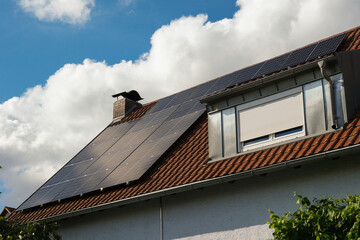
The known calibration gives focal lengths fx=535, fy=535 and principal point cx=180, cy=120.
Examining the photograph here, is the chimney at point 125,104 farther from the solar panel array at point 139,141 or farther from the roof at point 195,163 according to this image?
the roof at point 195,163

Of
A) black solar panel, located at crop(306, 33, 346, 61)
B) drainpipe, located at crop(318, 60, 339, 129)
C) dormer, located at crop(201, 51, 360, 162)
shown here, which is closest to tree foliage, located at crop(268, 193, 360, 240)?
drainpipe, located at crop(318, 60, 339, 129)

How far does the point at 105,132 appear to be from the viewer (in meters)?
20.1

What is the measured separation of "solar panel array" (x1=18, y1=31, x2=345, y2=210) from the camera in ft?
47.2

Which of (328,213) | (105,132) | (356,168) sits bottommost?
(328,213)

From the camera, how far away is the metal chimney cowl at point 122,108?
846 inches

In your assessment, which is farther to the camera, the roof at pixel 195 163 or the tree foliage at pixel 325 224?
the roof at pixel 195 163

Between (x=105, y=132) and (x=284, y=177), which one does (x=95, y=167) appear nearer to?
(x=105, y=132)

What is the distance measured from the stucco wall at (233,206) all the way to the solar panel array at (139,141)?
1.15 meters

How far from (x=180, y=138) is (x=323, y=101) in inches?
197

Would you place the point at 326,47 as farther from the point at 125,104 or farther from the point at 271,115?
the point at 125,104

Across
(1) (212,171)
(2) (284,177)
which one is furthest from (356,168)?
(1) (212,171)

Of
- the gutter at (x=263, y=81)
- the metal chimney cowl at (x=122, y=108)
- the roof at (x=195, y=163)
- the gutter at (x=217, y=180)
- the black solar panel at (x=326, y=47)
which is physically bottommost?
the gutter at (x=217, y=180)

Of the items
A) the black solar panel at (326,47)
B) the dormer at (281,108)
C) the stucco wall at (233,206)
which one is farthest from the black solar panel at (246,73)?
the stucco wall at (233,206)

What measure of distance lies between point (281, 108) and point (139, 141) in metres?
5.82
